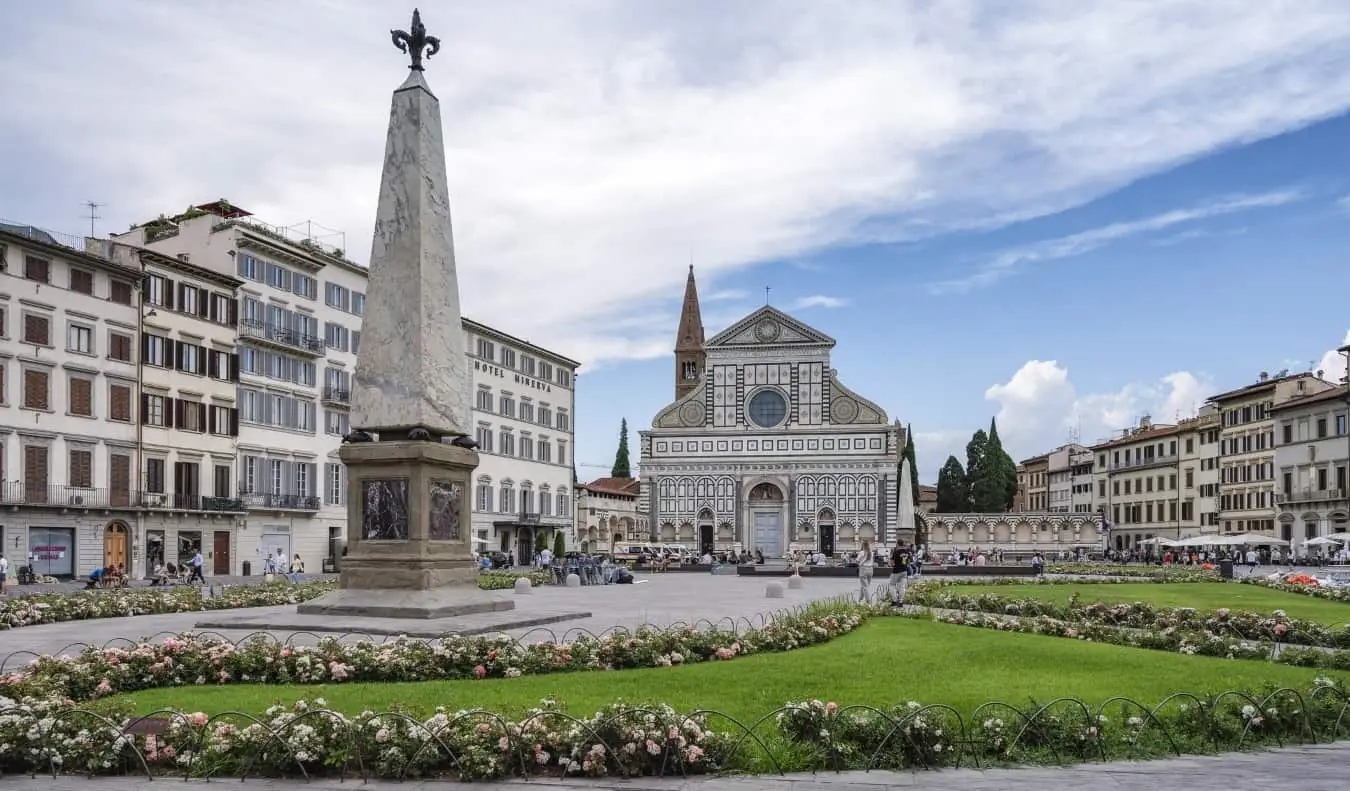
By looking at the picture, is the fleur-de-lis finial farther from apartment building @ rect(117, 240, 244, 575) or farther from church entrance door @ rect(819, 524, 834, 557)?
church entrance door @ rect(819, 524, 834, 557)

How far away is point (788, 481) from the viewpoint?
99.6m

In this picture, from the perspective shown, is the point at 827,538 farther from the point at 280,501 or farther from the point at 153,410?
the point at 153,410

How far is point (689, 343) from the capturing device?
4783 inches

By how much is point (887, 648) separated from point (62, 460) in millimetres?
35276

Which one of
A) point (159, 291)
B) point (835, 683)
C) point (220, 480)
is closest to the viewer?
point (835, 683)

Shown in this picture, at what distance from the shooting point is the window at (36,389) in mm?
41688

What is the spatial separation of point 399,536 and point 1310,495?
233ft

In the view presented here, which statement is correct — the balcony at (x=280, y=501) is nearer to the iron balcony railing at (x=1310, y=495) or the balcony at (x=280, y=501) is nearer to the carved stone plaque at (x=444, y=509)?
the carved stone plaque at (x=444, y=509)

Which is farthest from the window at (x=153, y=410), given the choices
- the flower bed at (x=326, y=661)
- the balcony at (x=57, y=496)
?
the flower bed at (x=326, y=661)

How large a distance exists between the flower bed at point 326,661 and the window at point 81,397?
32501 mm

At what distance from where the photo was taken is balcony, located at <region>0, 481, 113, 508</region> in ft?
135

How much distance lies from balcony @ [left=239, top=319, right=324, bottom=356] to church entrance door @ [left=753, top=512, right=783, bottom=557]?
5033cm

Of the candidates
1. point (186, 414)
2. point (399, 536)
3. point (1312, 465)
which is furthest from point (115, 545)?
point (1312, 465)

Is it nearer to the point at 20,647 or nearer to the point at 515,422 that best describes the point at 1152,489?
the point at 515,422
